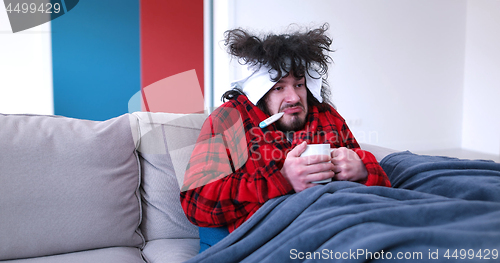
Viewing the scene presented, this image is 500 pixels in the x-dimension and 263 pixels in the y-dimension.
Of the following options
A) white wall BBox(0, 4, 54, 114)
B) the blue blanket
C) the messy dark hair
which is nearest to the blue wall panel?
white wall BBox(0, 4, 54, 114)

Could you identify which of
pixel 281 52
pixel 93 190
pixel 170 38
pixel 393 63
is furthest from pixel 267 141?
pixel 393 63

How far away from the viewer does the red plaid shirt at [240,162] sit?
3.04ft

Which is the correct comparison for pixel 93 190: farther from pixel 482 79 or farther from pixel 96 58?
pixel 482 79

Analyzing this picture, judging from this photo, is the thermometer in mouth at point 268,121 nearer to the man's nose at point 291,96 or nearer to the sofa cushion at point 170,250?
the man's nose at point 291,96

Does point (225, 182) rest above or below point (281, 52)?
below

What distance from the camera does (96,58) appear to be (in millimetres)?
3336

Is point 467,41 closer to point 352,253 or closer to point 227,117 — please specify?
point 227,117

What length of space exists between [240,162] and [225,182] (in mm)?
137

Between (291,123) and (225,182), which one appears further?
(291,123)

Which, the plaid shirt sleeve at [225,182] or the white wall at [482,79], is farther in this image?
the white wall at [482,79]

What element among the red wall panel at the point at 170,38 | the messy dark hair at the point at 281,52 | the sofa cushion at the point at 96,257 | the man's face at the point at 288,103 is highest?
the red wall panel at the point at 170,38

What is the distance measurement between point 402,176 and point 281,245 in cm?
56

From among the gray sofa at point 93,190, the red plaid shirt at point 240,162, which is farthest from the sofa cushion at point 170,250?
the red plaid shirt at point 240,162

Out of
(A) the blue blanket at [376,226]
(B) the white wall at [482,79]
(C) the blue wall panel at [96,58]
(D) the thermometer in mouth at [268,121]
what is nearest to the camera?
(A) the blue blanket at [376,226]
